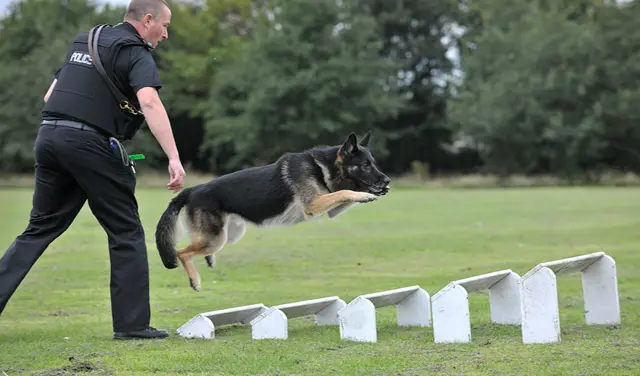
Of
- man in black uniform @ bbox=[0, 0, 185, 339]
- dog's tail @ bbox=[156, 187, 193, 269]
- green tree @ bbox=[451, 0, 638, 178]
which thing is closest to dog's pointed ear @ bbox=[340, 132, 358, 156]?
dog's tail @ bbox=[156, 187, 193, 269]

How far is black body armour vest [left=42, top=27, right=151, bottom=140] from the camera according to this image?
658cm

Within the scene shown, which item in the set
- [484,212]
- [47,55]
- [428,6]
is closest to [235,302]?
[484,212]

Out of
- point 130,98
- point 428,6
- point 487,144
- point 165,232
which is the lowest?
point 487,144

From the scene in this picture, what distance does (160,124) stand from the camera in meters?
6.36

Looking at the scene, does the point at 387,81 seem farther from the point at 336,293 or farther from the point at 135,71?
the point at 135,71

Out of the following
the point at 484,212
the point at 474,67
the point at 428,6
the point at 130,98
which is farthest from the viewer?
the point at 428,6

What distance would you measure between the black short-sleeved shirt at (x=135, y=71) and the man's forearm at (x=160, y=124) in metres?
0.16

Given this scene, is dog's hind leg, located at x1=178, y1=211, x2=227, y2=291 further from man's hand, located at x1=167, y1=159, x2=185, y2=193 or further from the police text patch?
the police text patch

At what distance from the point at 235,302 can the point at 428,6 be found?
53.0 metres

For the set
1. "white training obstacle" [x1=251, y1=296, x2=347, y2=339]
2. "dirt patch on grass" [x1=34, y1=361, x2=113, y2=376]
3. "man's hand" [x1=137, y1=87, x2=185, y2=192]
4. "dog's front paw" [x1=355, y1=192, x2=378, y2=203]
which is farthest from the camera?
"dog's front paw" [x1=355, y1=192, x2=378, y2=203]

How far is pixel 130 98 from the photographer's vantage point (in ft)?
22.0

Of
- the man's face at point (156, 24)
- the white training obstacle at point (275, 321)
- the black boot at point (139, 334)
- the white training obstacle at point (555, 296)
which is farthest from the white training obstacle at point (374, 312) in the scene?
the man's face at point (156, 24)

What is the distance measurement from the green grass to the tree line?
25.3 m

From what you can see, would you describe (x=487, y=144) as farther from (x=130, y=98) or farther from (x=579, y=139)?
(x=130, y=98)
